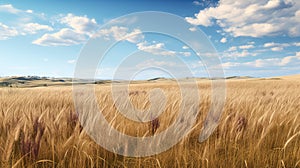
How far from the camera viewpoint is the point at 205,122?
260cm

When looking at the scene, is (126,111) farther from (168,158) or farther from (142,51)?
(142,51)

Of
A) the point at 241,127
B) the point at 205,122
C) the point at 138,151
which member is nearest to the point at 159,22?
the point at 205,122

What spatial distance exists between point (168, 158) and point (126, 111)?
140 cm

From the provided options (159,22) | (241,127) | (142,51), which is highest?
(159,22)

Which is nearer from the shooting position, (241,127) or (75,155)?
(75,155)

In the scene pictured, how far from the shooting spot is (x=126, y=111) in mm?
3045

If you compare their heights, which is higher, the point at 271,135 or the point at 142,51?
the point at 142,51

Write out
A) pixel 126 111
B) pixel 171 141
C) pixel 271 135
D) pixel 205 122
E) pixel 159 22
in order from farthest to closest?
pixel 159 22
pixel 126 111
pixel 205 122
pixel 271 135
pixel 171 141

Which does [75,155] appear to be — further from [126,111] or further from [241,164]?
[126,111]

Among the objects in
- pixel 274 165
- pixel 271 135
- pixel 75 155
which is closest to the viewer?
pixel 75 155

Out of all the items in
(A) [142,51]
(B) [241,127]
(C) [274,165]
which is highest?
(A) [142,51]

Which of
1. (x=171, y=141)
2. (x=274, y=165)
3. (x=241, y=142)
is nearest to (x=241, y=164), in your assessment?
(x=274, y=165)

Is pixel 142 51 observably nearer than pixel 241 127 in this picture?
No

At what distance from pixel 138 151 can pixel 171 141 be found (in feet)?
1.06
